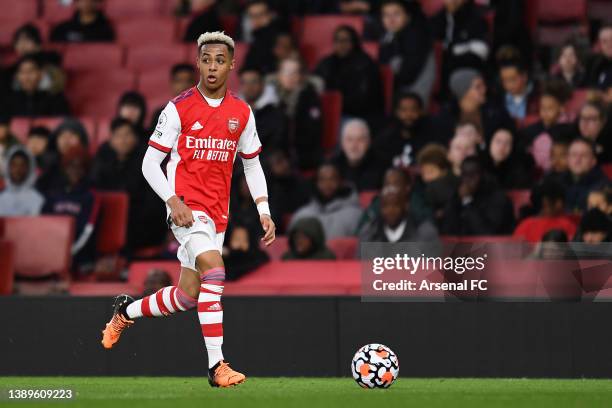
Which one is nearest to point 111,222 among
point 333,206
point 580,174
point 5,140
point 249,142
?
point 5,140

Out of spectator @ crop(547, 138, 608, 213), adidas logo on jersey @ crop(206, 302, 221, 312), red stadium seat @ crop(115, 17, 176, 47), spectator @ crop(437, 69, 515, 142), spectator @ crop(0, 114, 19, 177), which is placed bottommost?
adidas logo on jersey @ crop(206, 302, 221, 312)

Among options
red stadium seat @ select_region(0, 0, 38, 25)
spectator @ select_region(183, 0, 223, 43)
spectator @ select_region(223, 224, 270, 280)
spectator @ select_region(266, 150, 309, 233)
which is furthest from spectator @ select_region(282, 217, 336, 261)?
red stadium seat @ select_region(0, 0, 38, 25)

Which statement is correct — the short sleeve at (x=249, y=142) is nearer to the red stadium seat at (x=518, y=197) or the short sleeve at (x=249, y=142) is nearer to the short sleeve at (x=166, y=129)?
the short sleeve at (x=166, y=129)

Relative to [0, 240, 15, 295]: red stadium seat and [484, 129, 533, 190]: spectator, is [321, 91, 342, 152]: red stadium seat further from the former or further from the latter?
[0, 240, 15, 295]: red stadium seat

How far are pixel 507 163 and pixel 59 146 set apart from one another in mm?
4522

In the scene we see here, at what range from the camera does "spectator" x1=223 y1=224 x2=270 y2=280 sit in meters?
12.8

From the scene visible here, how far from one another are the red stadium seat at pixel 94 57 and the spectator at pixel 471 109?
160 inches

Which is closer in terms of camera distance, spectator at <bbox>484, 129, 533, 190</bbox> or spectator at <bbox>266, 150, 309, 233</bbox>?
spectator at <bbox>484, 129, 533, 190</bbox>

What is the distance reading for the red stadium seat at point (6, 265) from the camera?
509 inches

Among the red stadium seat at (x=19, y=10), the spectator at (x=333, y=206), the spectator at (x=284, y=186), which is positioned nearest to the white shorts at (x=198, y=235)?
the spectator at (x=333, y=206)

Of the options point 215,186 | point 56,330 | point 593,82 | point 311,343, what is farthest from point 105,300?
point 593,82

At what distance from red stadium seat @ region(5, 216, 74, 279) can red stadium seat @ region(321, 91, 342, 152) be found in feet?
9.99

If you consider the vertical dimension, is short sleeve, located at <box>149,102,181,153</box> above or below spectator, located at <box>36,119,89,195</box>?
above

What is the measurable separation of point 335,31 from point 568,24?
2827 mm
